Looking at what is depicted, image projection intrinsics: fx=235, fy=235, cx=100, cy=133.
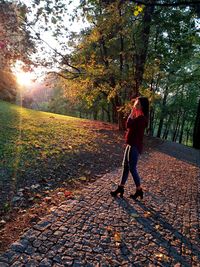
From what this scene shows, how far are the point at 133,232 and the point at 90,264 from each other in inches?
40.6

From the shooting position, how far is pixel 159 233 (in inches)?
144

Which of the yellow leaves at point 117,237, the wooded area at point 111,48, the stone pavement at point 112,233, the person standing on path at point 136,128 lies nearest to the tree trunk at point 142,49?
the wooded area at point 111,48

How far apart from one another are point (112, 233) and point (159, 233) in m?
0.78

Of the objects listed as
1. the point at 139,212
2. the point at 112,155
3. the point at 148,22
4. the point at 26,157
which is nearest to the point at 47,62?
the point at 148,22

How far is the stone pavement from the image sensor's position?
2.83 metres

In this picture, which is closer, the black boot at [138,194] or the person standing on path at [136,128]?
the person standing on path at [136,128]

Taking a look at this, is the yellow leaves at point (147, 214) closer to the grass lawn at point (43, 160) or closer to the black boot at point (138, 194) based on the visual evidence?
the black boot at point (138, 194)

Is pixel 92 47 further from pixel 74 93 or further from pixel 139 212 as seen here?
pixel 139 212

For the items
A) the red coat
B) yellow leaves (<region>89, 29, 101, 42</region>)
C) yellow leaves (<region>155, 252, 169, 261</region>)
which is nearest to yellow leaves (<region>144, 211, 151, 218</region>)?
yellow leaves (<region>155, 252, 169, 261</region>)

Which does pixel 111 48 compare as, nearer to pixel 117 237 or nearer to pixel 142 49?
pixel 142 49

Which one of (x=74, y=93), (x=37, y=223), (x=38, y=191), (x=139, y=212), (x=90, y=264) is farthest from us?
(x=74, y=93)

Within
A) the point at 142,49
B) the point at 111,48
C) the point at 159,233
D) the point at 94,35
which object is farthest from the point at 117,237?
the point at 111,48

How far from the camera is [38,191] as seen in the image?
470cm

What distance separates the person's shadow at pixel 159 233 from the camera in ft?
10.3
